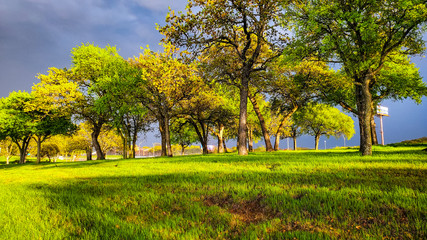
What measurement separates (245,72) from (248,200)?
1524cm

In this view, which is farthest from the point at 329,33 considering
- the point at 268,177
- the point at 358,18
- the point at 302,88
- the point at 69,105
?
the point at 69,105

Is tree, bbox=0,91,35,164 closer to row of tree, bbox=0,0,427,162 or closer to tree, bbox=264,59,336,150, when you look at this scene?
row of tree, bbox=0,0,427,162

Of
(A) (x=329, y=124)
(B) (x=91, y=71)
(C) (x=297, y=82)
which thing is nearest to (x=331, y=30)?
(C) (x=297, y=82)

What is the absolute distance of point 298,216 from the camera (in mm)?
3688

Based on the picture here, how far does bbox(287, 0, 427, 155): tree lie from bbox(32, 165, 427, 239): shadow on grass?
8.63m

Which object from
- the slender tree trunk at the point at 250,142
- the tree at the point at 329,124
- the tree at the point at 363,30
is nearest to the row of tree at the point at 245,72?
the tree at the point at 363,30

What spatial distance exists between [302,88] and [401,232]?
23.2 meters

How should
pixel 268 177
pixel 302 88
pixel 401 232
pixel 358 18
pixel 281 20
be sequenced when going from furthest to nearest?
1. pixel 302 88
2. pixel 281 20
3. pixel 358 18
4. pixel 268 177
5. pixel 401 232

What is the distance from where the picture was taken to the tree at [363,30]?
12.5 m

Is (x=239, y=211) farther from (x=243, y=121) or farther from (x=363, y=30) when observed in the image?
(x=243, y=121)

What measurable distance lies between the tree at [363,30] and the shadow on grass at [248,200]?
28.3 feet

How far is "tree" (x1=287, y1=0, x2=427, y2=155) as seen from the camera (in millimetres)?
→ 12500

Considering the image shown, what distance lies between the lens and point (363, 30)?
12422 millimetres

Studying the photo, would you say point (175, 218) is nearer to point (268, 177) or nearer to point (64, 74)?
point (268, 177)
